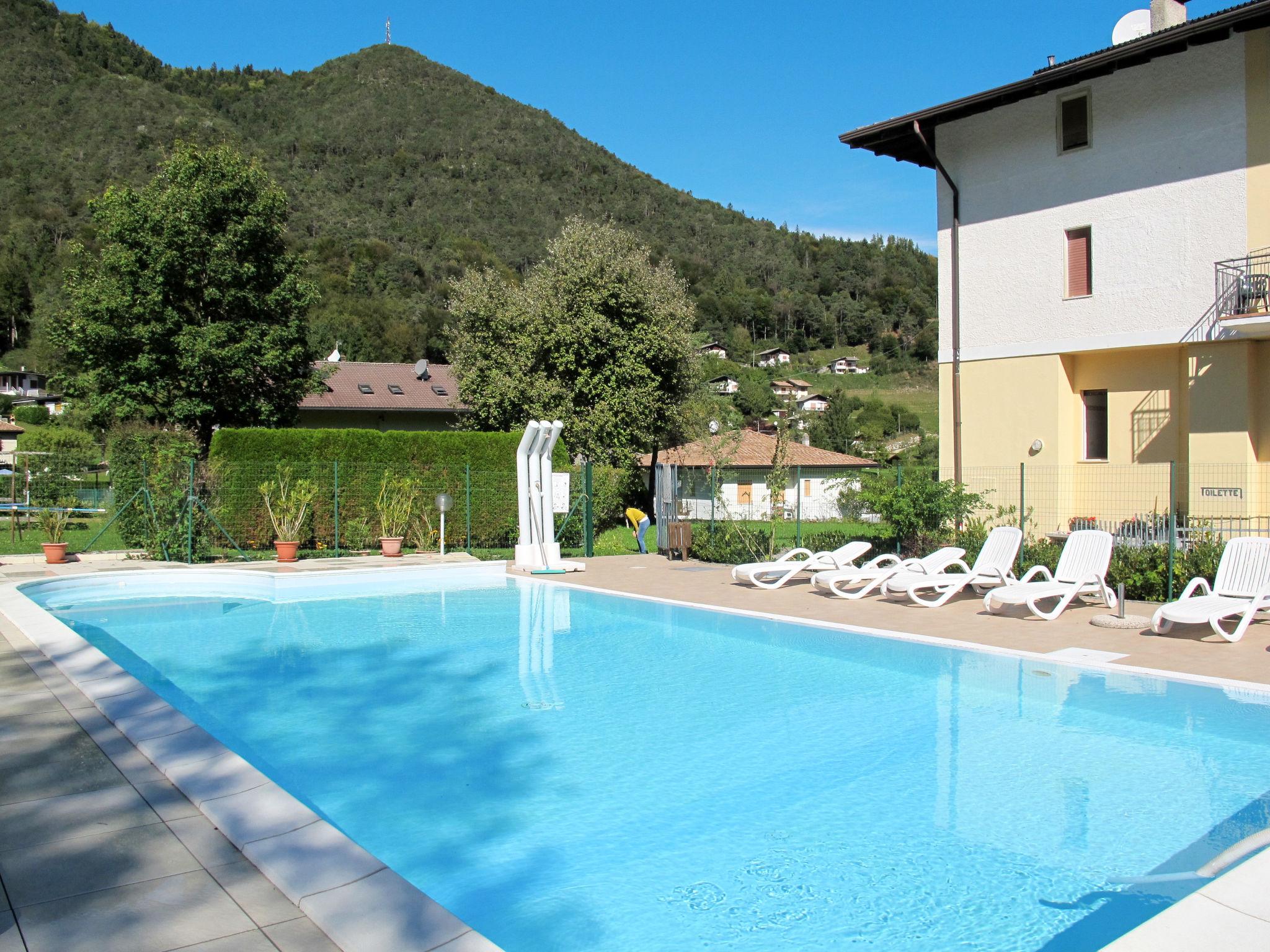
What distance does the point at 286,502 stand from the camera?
61.0 feet

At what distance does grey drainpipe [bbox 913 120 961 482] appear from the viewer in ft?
63.7

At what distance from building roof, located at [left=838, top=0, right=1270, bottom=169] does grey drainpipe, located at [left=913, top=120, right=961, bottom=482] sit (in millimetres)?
529

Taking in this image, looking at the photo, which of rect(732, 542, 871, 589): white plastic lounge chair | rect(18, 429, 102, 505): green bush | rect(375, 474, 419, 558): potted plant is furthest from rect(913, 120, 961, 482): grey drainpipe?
rect(18, 429, 102, 505): green bush

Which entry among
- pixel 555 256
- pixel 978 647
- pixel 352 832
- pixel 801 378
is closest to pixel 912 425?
pixel 801 378

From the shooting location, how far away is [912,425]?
77.1 metres

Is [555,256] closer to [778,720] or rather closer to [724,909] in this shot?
[778,720]

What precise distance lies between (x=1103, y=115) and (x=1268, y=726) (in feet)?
46.2

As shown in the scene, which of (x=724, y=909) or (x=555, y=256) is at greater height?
(x=555, y=256)

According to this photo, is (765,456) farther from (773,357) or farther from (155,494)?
(773,357)

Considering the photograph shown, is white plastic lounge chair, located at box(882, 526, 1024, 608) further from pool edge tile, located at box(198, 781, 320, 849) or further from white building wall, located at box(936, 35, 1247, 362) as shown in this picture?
pool edge tile, located at box(198, 781, 320, 849)

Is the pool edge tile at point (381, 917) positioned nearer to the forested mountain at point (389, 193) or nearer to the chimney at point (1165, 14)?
the chimney at point (1165, 14)

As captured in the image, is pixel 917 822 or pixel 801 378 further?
pixel 801 378

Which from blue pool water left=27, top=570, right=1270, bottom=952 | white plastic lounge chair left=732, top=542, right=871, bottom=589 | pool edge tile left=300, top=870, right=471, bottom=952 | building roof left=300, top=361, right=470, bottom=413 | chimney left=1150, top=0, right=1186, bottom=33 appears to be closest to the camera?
pool edge tile left=300, top=870, right=471, bottom=952

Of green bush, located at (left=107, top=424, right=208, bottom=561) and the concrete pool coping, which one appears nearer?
the concrete pool coping
